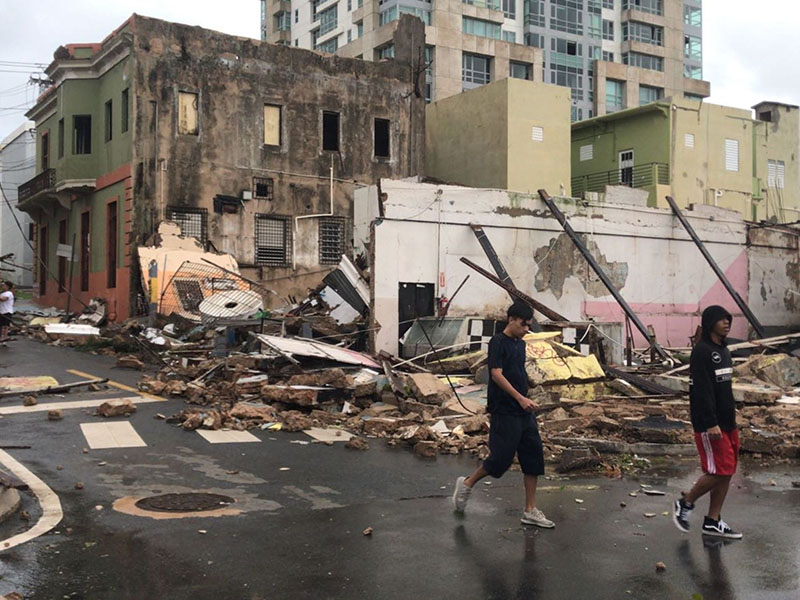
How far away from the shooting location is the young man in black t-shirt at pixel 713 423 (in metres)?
6.16

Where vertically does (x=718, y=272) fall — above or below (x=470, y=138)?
below

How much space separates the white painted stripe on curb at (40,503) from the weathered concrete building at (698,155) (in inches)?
1293

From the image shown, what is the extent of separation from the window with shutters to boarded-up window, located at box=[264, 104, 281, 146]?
27310 mm

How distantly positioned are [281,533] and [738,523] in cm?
362

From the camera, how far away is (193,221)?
89.4ft

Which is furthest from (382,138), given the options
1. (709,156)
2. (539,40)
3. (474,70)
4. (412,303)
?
(539,40)

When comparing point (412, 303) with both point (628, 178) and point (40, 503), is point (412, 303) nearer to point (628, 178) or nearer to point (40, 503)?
point (40, 503)

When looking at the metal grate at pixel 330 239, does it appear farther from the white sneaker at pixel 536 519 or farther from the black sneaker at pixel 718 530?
the black sneaker at pixel 718 530

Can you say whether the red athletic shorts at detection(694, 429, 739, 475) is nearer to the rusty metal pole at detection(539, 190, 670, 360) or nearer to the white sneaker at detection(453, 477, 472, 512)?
the white sneaker at detection(453, 477, 472, 512)

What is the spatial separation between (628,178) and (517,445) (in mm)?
35384

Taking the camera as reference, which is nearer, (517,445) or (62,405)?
(517,445)

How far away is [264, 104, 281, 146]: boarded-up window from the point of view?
28641 mm

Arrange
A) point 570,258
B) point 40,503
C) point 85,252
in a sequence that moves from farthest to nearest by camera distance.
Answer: point 85,252 → point 570,258 → point 40,503

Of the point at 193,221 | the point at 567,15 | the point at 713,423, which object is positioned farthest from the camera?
the point at 567,15
